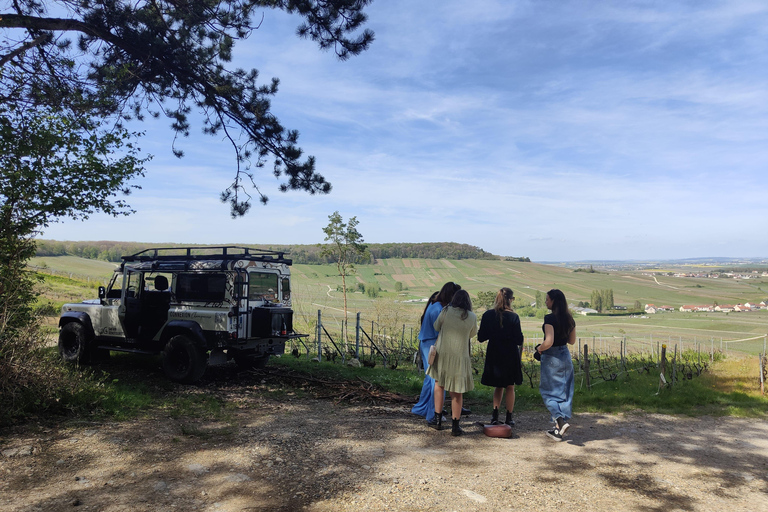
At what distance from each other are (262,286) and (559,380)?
17.9 ft

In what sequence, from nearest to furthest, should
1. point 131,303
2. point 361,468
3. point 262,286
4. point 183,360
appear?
point 361,468 < point 183,360 < point 262,286 < point 131,303

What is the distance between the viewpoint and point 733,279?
11962 centimetres

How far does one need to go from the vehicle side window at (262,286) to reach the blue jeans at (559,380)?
5159 mm

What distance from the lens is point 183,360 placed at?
8.31 m

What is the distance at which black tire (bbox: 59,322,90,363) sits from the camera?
30.6 ft

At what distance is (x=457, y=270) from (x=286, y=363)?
53.4m

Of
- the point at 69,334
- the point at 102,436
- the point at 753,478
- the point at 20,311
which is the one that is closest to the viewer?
the point at 753,478

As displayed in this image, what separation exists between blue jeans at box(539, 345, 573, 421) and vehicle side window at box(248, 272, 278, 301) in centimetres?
516

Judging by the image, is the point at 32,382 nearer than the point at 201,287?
Yes

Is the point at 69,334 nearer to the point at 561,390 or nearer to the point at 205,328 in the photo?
the point at 205,328

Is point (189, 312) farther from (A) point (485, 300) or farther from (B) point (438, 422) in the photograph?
(A) point (485, 300)

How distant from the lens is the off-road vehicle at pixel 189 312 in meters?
8.10

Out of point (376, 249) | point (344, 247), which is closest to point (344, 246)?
point (344, 247)

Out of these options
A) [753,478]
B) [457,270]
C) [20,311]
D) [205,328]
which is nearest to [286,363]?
[205,328]
